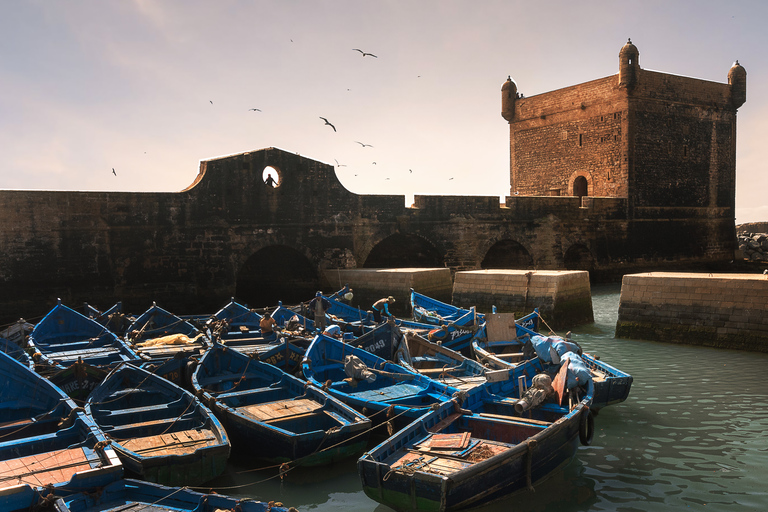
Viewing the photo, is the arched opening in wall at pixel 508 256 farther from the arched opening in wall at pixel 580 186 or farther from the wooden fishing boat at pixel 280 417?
the wooden fishing boat at pixel 280 417

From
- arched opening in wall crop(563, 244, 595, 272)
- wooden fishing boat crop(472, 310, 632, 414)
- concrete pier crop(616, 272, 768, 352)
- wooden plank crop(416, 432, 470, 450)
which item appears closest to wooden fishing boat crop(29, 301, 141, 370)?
wooden plank crop(416, 432, 470, 450)

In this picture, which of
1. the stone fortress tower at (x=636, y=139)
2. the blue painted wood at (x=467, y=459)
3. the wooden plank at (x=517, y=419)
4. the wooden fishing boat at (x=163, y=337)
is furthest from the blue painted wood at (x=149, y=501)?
the stone fortress tower at (x=636, y=139)

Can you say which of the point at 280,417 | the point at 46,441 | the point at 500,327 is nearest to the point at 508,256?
the point at 500,327

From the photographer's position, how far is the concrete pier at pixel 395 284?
1808 cm

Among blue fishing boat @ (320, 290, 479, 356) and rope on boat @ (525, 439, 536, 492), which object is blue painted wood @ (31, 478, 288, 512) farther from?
blue fishing boat @ (320, 290, 479, 356)

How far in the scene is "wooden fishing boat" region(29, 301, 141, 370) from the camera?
9969 mm

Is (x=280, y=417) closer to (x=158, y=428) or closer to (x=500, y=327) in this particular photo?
(x=158, y=428)

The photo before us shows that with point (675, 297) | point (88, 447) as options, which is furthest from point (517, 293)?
point (88, 447)

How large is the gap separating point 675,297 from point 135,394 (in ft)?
40.1

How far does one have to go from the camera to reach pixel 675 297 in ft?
46.3

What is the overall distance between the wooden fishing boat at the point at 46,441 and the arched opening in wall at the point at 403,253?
15.6m

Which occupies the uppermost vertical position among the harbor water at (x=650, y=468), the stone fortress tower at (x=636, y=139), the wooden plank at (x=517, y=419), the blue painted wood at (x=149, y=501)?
the stone fortress tower at (x=636, y=139)

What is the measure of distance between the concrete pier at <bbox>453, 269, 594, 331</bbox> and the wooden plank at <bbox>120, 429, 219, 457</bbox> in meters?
11.5

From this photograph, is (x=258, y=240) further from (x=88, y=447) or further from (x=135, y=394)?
(x=88, y=447)
